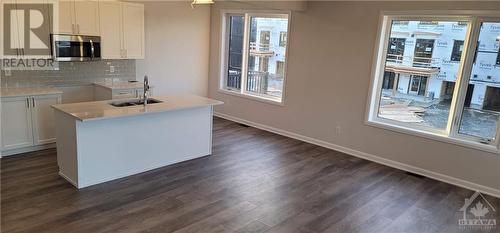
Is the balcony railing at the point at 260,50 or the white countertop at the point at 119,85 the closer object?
the white countertop at the point at 119,85

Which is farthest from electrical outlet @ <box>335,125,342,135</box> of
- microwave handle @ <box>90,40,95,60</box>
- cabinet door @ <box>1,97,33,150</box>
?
cabinet door @ <box>1,97,33,150</box>

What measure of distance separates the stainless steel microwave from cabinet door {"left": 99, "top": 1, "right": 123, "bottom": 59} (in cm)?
13

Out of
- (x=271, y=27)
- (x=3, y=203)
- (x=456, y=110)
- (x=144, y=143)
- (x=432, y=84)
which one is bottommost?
(x=3, y=203)

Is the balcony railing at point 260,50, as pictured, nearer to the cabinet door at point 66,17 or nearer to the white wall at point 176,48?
the white wall at point 176,48

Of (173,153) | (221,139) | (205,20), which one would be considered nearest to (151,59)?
(205,20)

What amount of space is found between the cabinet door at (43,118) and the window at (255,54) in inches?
136

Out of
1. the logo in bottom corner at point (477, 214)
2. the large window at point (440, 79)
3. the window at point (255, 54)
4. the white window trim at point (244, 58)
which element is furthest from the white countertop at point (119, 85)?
the logo in bottom corner at point (477, 214)

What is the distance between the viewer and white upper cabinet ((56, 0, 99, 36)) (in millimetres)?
4836

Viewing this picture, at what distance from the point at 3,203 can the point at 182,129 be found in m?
2.08

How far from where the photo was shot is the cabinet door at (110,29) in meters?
5.25

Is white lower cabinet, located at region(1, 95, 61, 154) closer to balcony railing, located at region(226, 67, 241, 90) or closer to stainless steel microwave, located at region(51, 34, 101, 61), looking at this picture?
stainless steel microwave, located at region(51, 34, 101, 61)

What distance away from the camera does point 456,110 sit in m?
4.54

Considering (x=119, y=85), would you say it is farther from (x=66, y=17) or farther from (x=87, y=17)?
(x=66, y=17)

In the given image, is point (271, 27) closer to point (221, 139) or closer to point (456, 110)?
point (221, 139)
